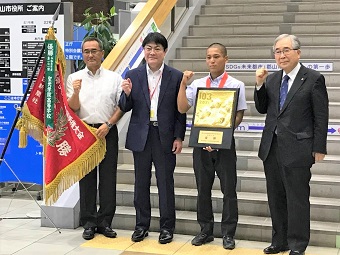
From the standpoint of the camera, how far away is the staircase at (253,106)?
4.85 meters

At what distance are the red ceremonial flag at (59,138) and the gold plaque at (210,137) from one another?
808mm

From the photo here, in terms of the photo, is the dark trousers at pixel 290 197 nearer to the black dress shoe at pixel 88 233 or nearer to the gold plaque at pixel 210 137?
the gold plaque at pixel 210 137

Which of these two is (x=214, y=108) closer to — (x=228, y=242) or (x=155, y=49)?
(x=155, y=49)

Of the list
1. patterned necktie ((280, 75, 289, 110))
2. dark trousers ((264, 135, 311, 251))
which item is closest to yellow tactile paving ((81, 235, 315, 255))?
dark trousers ((264, 135, 311, 251))

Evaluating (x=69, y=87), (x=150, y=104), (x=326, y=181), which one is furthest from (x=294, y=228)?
(x=69, y=87)

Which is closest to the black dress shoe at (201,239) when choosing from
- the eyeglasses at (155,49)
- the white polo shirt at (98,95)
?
the white polo shirt at (98,95)

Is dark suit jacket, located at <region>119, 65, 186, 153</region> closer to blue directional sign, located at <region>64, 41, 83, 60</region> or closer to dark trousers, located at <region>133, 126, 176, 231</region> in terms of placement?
dark trousers, located at <region>133, 126, 176, 231</region>

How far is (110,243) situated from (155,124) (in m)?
1.00

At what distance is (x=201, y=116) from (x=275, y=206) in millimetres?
857

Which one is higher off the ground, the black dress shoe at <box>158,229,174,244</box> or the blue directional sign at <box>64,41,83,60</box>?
the blue directional sign at <box>64,41,83,60</box>

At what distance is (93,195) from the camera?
Result: 491 centimetres

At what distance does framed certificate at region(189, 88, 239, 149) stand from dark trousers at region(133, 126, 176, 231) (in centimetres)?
32

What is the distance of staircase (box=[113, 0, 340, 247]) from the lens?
191 inches

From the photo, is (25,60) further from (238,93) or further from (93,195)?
(238,93)
